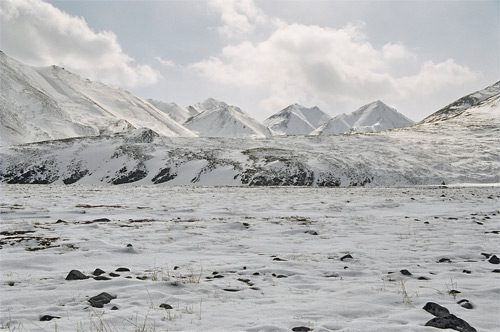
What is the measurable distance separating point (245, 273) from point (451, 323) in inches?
197

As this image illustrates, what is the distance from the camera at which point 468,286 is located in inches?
359

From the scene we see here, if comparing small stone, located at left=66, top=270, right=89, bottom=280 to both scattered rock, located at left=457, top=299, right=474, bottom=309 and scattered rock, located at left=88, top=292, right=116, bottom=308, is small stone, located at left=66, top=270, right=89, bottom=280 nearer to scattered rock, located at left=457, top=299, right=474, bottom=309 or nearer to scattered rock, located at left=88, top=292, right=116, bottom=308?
scattered rock, located at left=88, top=292, right=116, bottom=308

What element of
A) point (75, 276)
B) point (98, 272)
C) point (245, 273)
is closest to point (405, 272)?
point (245, 273)

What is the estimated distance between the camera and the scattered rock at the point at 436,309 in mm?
7091

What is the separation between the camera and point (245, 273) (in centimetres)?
1041

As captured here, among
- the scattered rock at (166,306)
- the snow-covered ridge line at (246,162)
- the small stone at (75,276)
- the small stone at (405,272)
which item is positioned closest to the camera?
the scattered rock at (166,306)

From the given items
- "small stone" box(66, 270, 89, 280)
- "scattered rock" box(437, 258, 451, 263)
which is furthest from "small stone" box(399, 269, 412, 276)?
"small stone" box(66, 270, 89, 280)

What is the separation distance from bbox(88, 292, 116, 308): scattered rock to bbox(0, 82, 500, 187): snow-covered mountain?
194ft

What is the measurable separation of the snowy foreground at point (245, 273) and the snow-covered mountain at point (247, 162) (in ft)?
163

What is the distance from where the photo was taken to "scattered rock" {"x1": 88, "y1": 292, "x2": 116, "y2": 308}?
24.8ft

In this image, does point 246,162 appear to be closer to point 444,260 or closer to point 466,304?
point 444,260

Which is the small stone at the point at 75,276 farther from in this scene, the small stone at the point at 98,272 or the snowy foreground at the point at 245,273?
the small stone at the point at 98,272

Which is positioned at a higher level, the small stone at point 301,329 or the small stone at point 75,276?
the small stone at point 75,276

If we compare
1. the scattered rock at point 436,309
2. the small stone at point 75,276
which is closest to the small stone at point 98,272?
the small stone at point 75,276
